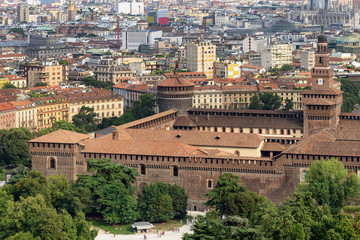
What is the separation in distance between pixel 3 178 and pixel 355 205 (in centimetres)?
4324

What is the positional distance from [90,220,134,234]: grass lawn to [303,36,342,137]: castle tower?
3102cm

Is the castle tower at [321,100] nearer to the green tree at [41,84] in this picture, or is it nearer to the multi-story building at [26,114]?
the multi-story building at [26,114]

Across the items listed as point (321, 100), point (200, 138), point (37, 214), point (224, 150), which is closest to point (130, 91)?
point (321, 100)

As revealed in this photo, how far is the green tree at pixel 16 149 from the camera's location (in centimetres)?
12625

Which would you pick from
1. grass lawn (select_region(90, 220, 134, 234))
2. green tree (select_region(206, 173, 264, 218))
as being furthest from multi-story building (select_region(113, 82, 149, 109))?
green tree (select_region(206, 173, 264, 218))

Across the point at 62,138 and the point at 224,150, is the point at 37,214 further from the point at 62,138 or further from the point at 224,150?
the point at 224,150

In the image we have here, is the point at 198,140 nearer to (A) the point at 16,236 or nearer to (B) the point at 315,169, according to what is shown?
(B) the point at 315,169

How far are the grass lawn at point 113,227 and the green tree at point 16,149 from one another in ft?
84.2

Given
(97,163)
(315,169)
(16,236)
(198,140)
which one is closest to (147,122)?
(198,140)

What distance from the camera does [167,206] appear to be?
102625mm

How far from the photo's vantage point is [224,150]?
114875 millimetres

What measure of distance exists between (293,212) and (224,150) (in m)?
26.9

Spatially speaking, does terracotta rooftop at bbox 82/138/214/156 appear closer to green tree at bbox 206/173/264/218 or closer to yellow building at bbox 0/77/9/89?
green tree at bbox 206/173/264/218

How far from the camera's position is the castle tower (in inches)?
4830
